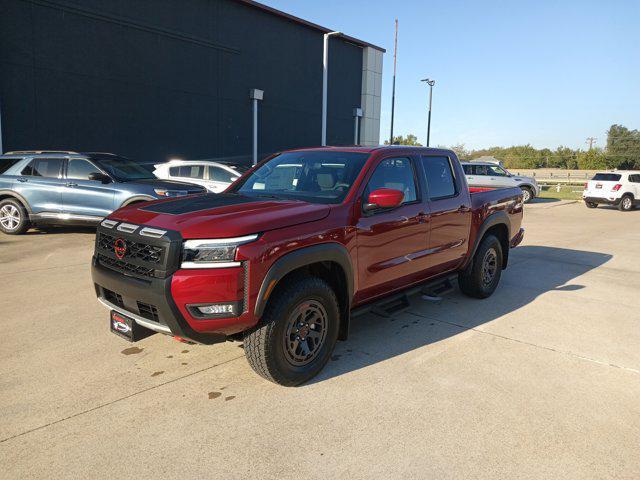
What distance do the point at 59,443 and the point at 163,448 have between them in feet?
2.00

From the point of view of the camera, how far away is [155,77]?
16938mm

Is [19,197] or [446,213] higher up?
[446,213]

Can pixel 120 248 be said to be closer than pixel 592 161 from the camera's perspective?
Yes

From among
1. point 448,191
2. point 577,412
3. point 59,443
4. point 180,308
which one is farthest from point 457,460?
point 448,191

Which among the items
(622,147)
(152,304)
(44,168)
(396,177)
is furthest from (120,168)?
(622,147)

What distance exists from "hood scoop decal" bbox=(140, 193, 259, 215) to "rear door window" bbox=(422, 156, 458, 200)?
1.90m

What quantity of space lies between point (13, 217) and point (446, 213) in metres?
8.90

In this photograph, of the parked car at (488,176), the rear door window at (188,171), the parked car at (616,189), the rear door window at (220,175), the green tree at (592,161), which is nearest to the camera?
the rear door window at (220,175)

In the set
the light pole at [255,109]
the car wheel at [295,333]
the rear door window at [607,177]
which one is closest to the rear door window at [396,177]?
the car wheel at [295,333]

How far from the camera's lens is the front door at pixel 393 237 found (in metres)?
3.91

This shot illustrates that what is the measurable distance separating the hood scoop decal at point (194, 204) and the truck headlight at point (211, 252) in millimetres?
432

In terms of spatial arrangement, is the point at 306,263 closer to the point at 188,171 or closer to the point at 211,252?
the point at 211,252

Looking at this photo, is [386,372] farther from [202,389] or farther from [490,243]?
[490,243]

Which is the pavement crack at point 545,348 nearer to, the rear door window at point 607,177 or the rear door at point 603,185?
the rear door at point 603,185
